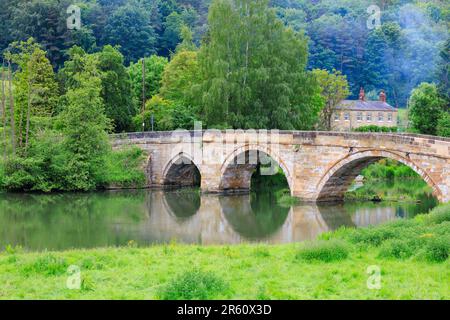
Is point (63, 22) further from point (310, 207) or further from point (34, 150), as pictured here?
point (310, 207)

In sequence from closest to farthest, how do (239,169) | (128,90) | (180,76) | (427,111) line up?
(239,169), (180,76), (128,90), (427,111)

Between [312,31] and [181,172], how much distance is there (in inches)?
1777

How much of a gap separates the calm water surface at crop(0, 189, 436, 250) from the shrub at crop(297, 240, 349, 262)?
7.48 metres

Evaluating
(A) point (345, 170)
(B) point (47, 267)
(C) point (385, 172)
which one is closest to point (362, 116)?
(C) point (385, 172)

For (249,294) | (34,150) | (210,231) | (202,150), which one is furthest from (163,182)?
(249,294)

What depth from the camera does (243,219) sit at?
29266mm

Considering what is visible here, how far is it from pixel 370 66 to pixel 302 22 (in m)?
10.9

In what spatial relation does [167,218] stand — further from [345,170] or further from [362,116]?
[362,116]

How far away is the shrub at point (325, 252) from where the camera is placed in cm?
1527

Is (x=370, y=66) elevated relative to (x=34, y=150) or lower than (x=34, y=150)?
elevated

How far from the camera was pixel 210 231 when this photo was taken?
26172 millimetres
